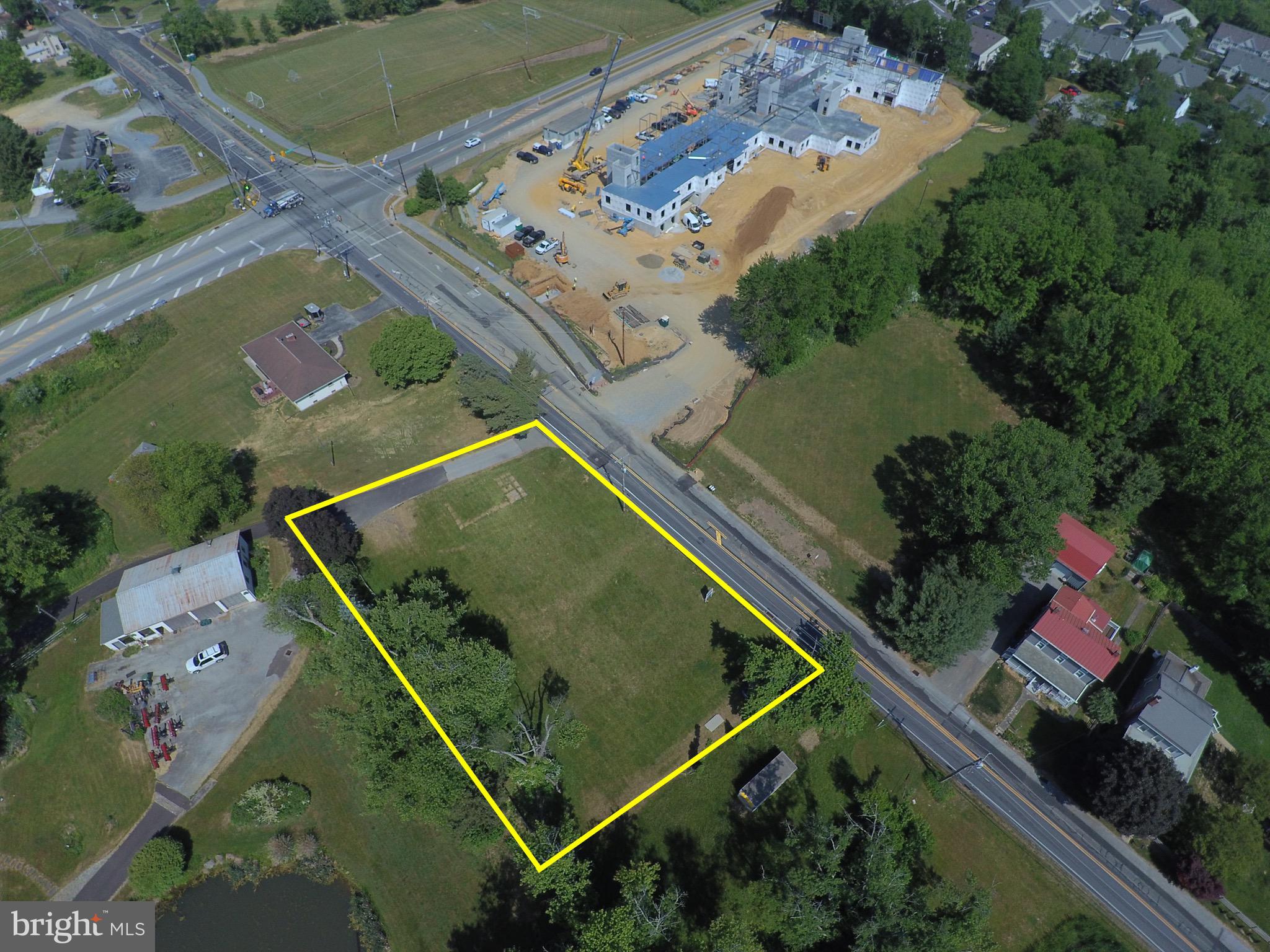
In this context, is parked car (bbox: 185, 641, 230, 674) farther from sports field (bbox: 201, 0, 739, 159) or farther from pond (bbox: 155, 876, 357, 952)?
sports field (bbox: 201, 0, 739, 159)

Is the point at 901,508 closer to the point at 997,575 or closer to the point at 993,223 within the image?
the point at 997,575

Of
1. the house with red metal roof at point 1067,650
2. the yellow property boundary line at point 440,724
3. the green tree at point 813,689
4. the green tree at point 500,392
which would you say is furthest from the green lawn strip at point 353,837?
the house with red metal roof at point 1067,650

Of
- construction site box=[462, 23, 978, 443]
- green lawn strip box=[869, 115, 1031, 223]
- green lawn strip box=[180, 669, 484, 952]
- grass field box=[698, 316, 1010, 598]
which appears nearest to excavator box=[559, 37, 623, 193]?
construction site box=[462, 23, 978, 443]

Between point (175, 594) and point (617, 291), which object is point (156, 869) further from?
point (617, 291)

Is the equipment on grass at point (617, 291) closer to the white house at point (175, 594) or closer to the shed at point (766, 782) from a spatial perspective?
the white house at point (175, 594)

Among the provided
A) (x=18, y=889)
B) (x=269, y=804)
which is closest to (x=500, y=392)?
(x=269, y=804)

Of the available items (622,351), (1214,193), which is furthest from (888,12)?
(622,351)
